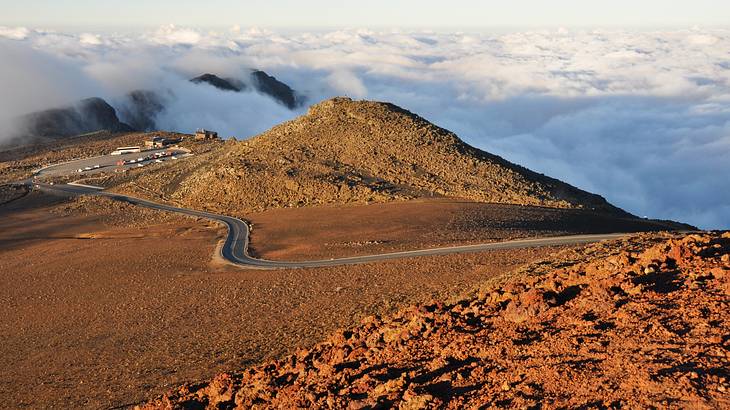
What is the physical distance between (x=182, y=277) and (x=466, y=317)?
18.8 meters

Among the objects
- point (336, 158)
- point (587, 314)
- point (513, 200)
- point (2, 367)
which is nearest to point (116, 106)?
point (336, 158)

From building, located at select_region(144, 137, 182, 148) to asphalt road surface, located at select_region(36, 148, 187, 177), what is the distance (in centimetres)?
255

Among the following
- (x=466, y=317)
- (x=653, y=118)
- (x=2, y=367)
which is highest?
(x=653, y=118)

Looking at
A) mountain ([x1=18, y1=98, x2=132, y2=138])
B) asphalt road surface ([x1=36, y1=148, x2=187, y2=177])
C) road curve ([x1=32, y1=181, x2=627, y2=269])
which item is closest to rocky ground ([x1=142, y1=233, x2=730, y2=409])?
road curve ([x1=32, y1=181, x2=627, y2=269])

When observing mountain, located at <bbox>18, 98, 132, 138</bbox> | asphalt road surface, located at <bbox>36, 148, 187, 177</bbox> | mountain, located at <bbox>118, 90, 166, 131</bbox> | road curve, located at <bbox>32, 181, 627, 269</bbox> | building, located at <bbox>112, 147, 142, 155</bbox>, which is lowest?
road curve, located at <bbox>32, 181, 627, 269</bbox>

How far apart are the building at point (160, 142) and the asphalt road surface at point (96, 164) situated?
8.36 feet

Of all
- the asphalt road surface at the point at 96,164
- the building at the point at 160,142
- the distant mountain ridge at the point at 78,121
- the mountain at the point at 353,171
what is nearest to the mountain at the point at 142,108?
the distant mountain ridge at the point at 78,121

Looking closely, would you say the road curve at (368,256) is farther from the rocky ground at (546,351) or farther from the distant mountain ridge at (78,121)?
the distant mountain ridge at (78,121)

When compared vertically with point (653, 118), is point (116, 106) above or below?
below

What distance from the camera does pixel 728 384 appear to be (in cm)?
956

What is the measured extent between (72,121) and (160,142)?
60452mm

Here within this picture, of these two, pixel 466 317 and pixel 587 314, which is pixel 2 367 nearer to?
pixel 466 317

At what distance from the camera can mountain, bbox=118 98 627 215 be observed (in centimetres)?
4922

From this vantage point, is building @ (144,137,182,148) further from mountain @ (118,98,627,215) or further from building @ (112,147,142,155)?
mountain @ (118,98,627,215)
